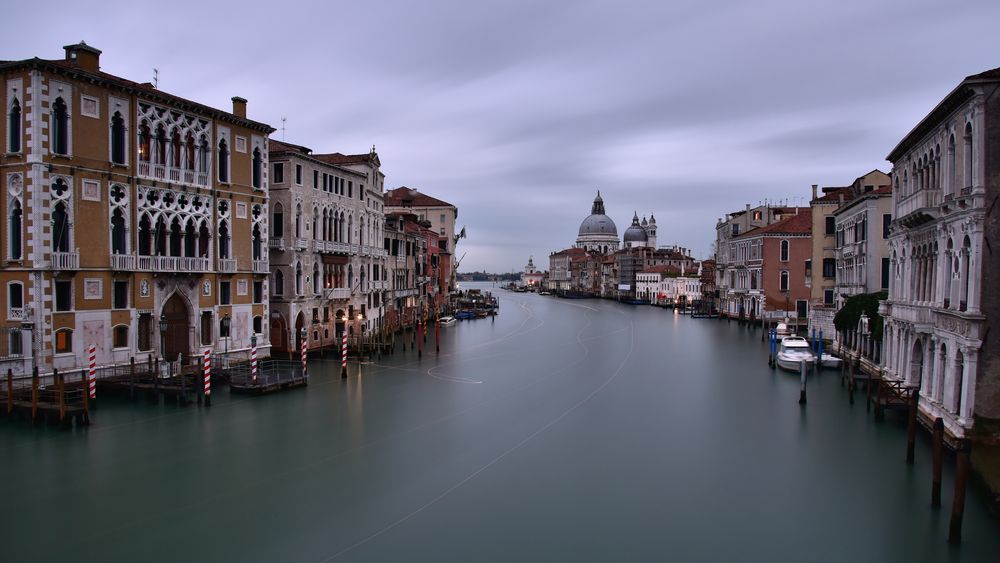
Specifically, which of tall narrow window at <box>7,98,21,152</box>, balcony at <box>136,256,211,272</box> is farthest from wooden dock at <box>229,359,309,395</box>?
tall narrow window at <box>7,98,21,152</box>

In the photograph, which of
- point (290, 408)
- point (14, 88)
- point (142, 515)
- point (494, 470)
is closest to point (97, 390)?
point (290, 408)

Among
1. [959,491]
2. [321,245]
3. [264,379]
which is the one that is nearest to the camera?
[959,491]

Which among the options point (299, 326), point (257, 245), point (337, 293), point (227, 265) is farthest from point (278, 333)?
point (227, 265)

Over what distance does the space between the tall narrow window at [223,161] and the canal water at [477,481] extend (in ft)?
21.0

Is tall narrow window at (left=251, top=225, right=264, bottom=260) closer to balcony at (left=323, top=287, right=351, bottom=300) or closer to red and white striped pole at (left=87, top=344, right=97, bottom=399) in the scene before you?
balcony at (left=323, top=287, right=351, bottom=300)

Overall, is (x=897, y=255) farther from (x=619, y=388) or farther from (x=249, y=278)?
(x=249, y=278)

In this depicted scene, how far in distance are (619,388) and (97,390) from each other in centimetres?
1379

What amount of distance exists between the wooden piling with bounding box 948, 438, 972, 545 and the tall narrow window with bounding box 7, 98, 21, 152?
18190 millimetres

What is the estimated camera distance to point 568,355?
28.3 metres

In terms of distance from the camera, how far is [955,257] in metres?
11.5

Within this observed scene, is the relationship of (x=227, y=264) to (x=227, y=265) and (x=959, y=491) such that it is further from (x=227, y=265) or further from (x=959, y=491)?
(x=959, y=491)

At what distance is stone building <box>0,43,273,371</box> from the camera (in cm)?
1469

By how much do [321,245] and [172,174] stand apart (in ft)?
22.4

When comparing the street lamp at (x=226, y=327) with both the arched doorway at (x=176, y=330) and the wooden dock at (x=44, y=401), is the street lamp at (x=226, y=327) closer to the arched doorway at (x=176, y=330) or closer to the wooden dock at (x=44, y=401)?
the arched doorway at (x=176, y=330)
